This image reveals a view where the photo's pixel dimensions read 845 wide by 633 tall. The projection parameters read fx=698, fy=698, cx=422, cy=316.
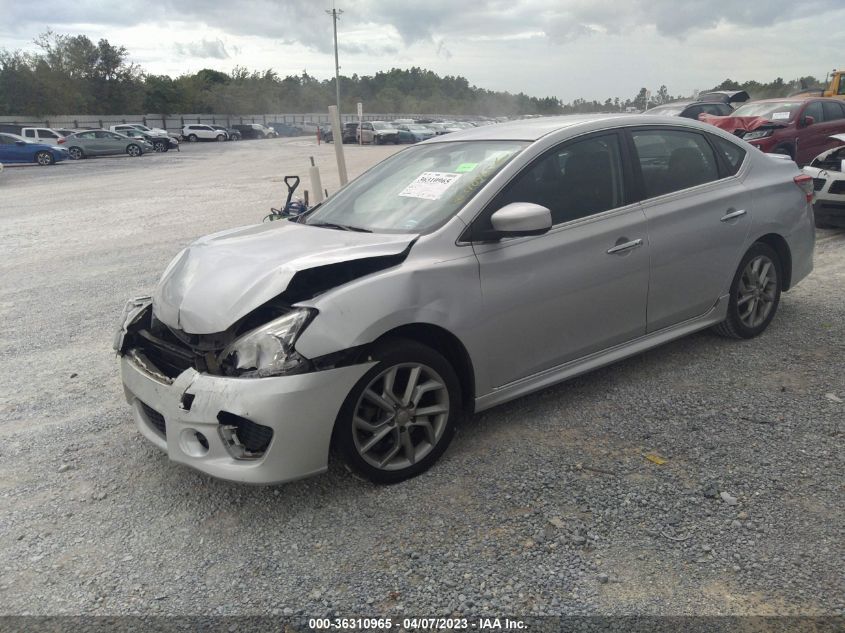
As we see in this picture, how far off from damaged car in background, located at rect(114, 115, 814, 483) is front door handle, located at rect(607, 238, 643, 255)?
0.01 meters

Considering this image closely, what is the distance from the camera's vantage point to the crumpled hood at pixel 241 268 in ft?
10.5

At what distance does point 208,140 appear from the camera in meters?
54.3

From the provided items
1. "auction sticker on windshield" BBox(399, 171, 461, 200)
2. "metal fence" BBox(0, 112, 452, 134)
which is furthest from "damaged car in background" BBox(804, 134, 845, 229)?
"metal fence" BBox(0, 112, 452, 134)

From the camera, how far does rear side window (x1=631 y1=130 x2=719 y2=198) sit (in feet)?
14.5

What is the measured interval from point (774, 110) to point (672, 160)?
1127cm

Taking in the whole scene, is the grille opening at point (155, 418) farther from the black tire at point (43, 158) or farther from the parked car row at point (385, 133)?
the parked car row at point (385, 133)

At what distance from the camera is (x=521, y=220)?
3.49 metres

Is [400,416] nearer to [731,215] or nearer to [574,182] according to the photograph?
[574,182]

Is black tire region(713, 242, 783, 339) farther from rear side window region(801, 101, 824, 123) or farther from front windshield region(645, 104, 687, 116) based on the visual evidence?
front windshield region(645, 104, 687, 116)

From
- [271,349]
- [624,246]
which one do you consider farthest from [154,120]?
[271,349]

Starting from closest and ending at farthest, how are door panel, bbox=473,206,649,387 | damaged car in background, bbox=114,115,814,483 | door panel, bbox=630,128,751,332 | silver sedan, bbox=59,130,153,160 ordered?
damaged car in background, bbox=114,115,814,483
door panel, bbox=473,206,649,387
door panel, bbox=630,128,751,332
silver sedan, bbox=59,130,153,160

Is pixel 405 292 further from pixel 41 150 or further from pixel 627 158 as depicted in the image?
pixel 41 150

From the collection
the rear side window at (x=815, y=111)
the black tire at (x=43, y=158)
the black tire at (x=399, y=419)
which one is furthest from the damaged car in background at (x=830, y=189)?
the black tire at (x=43, y=158)

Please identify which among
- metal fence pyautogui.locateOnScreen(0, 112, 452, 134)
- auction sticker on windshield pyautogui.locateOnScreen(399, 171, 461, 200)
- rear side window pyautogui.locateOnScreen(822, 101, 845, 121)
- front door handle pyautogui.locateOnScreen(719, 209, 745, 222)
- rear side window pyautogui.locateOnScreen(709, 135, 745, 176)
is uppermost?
metal fence pyautogui.locateOnScreen(0, 112, 452, 134)
